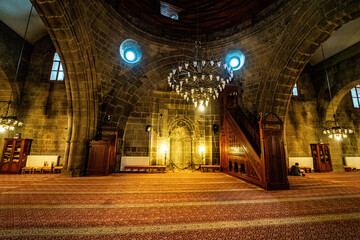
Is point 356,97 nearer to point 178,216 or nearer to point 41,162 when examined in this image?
point 178,216

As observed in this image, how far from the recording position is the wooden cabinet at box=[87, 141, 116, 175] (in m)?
5.82

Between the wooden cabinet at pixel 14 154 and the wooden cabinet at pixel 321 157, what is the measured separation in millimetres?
15093

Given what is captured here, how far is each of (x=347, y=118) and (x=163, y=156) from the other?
474 inches

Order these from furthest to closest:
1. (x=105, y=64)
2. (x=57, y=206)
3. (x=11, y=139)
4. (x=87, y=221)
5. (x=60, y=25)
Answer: (x=11, y=139), (x=105, y=64), (x=60, y=25), (x=57, y=206), (x=87, y=221)

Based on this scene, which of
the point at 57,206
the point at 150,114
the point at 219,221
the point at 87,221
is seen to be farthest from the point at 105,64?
the point at 219,221

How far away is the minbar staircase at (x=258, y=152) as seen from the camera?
389 centimetres

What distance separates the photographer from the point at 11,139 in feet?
23.5

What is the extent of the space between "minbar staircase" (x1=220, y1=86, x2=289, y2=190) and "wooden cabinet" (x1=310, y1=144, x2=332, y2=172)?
5.89 metres

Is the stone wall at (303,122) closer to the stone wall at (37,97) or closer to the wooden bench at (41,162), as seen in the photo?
the wooden bench at (41,162)

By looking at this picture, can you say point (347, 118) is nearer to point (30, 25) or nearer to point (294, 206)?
point (294, 206)

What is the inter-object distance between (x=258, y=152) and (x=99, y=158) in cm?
568

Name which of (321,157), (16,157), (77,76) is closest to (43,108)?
(16,157)

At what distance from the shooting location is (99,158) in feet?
19.3

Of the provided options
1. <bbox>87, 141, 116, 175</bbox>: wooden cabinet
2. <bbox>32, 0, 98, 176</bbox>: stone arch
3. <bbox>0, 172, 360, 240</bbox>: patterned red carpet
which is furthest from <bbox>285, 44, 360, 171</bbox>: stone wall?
<bbox>32, 0, 98, 176</bbox>: stone arch
